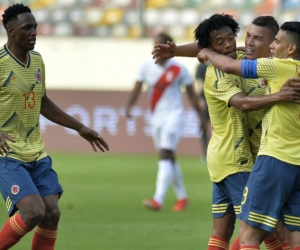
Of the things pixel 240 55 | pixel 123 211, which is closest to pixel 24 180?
pixel 240 55

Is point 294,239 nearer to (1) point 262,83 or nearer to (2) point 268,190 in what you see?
(2) point 268,190

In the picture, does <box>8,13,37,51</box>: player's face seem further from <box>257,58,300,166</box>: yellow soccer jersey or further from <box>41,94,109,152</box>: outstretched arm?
<box>257,58,300,166</box>: yellow soccer jersey

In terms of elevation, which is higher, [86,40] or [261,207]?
[261,207]

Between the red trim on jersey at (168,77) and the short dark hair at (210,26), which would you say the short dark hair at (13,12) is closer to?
the short dark hair at (210,26)

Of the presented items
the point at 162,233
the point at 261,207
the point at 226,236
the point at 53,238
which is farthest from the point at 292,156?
the point at 162,233

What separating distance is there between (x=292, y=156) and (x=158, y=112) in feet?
21.9

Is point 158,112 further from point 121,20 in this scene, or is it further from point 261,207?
point 121,20

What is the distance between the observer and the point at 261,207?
618cm

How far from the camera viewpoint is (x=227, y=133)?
675cm

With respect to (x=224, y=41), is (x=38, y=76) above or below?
below

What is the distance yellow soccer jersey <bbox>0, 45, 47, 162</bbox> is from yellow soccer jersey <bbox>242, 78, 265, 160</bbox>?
1875 millimetres

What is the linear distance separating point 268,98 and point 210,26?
88 cm

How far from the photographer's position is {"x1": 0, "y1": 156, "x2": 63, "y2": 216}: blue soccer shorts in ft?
23.1

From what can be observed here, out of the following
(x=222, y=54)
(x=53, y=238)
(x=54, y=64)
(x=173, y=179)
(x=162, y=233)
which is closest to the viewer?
(x=222, y=54)
